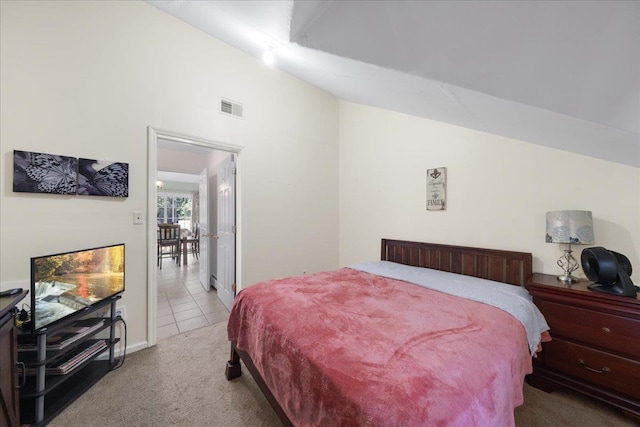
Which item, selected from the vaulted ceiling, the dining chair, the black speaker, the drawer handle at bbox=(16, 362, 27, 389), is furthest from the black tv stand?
the dining chair

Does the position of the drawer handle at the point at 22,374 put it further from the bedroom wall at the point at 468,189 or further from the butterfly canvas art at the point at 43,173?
the bedroom wall at the point at 468,189

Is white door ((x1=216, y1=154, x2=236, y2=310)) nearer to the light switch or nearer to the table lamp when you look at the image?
the light switch

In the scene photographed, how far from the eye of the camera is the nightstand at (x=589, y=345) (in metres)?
1.44

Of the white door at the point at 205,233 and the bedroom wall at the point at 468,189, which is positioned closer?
the bedroom wall at the point at 468,189

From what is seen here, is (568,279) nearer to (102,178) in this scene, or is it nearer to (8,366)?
(8,366)

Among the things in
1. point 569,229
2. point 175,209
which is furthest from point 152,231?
point 175,209

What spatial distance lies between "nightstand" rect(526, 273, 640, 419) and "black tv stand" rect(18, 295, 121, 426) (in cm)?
331

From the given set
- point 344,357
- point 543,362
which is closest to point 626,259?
point 543,362

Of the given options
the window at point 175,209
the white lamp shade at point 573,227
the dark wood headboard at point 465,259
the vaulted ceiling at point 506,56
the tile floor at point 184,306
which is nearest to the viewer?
the vaulted ceiling at point 506,56

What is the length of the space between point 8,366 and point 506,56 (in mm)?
2732

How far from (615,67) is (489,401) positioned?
1251 mm

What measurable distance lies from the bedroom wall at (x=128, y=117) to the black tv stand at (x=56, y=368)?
0.31 meters

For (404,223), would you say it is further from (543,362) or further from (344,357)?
(344,357)

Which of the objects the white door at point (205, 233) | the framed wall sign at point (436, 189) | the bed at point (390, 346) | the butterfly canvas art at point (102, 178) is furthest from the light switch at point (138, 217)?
the framed wall sign at point (436, 189)
